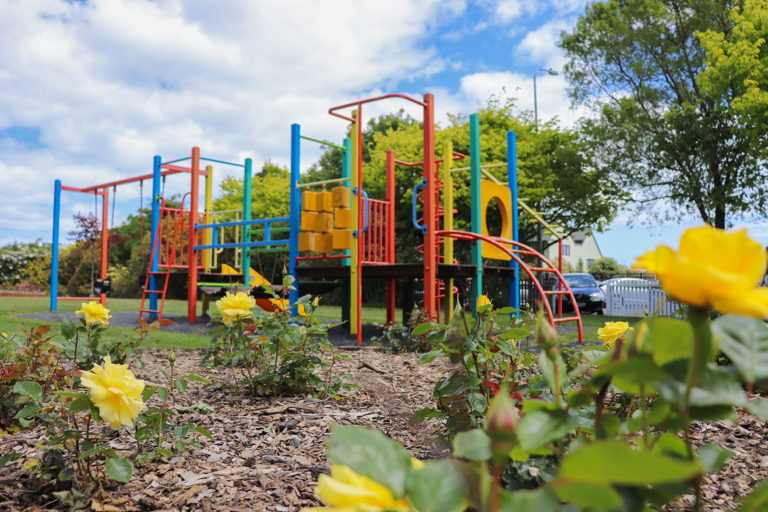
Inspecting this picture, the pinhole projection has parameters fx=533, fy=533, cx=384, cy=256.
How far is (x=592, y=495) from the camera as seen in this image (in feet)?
1.39

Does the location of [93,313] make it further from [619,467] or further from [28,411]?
[619,467]

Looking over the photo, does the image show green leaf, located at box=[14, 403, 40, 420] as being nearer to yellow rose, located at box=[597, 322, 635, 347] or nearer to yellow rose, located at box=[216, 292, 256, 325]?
yellow rose, located at box=[216, 292, 256, 325]

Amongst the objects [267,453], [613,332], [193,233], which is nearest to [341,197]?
[193,233]

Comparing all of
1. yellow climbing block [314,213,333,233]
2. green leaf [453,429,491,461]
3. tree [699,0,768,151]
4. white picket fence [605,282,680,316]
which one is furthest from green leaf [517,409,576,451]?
white picket fence [605,282,680,316]

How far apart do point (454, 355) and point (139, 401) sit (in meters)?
0.91

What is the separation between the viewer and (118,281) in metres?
21.8

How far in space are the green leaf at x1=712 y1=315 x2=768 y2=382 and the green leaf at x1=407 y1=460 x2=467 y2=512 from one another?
0.30m

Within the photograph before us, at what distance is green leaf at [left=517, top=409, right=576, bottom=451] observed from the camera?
52 centimetres

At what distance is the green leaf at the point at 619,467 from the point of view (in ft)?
1.33

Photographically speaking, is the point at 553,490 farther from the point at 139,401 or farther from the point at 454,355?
the point at 139,401

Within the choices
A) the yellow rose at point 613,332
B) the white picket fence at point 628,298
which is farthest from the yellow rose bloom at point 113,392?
the white picket fence at point 628,298

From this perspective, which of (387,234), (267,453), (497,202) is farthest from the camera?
(497,202)

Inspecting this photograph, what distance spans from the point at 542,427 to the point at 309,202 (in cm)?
742

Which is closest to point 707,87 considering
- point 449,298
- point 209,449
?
point 449,298
